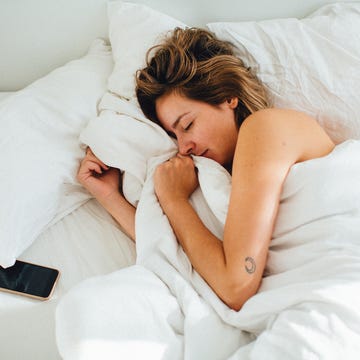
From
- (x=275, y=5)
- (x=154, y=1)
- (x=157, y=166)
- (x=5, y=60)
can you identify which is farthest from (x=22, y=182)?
(x=275, y=5)

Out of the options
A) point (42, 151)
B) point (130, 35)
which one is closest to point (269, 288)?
point (42, 151)

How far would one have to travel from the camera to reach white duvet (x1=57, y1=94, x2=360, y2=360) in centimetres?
61

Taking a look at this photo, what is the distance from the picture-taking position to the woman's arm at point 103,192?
1000 mm

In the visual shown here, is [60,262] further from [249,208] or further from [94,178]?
[249,208]

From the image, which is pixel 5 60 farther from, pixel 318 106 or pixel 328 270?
pixel 328 270

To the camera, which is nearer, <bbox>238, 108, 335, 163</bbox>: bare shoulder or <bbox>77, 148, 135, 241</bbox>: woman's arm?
<bbox>238, 108, 335, 163</bbox>: bare shoulder

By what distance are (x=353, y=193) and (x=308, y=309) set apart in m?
0.26

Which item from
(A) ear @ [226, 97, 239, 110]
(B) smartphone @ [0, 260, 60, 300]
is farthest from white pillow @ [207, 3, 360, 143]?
(B) smartphone @ [0, 260, 60, 300]

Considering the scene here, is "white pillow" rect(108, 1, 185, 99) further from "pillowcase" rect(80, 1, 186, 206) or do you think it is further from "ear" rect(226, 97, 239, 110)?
"ear" rect(226, 97, 239, 110)

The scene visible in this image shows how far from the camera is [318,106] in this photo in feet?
3.38

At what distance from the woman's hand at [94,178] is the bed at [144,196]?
29mm

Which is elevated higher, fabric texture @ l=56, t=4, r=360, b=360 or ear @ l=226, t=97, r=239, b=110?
ear @ l=226, t=97, r=239, b=110

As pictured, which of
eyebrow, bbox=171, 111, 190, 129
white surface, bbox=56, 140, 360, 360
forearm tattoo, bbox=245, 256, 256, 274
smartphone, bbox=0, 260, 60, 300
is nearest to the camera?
white surface, bbox=56, 140, 360, 360

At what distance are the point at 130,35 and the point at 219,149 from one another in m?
0.46
